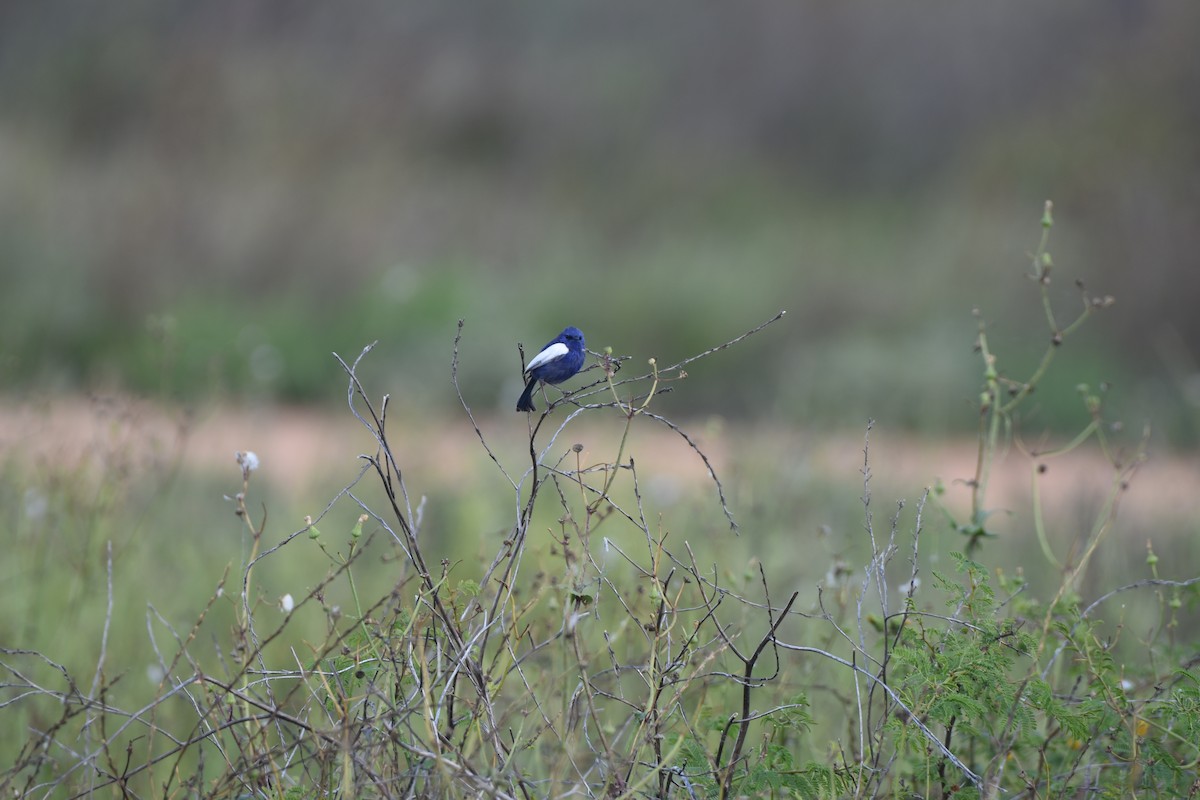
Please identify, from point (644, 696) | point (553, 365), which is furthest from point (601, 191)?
A: point (553, 365)

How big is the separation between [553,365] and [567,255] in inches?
454

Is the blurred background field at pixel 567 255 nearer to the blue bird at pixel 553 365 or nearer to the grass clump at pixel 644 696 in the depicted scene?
the grass clump at pixel 644 696

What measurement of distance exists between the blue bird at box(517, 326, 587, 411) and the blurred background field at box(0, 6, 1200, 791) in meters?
0.76

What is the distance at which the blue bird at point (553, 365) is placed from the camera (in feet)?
7.76

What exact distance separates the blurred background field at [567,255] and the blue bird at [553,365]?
0.76 m

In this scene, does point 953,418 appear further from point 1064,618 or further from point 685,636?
point 685,636

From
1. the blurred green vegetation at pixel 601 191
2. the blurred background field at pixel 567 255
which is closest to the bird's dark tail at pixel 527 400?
the blurred background field at pixel 567 255

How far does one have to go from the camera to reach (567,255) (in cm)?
1381

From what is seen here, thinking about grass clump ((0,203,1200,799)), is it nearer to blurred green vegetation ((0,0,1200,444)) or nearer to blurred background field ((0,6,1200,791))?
blurred background field ((0,6,1200,791))

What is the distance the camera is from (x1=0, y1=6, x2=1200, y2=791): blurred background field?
520 cm

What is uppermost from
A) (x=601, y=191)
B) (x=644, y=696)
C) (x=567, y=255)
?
(x=644, y=696)

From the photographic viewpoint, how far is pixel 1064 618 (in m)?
3.07

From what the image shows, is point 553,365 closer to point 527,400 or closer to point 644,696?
point 527,400

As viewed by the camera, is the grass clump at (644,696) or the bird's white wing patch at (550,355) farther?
the bird's white wing patch at (550,355)
